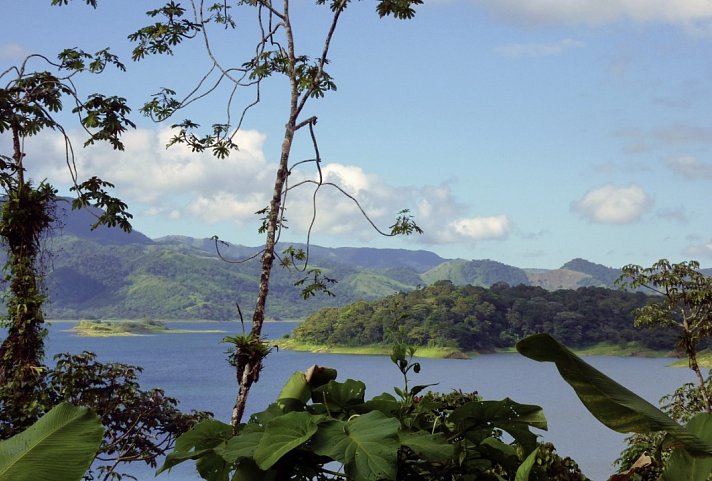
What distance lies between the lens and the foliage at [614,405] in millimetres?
595

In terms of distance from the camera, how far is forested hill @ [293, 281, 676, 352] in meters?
44.7

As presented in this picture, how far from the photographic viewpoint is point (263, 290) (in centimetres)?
591

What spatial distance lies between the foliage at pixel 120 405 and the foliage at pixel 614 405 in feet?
23.8

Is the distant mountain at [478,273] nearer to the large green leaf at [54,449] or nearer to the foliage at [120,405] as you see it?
the foliage at [120,405]

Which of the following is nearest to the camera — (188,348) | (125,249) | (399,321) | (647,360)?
(399,321)

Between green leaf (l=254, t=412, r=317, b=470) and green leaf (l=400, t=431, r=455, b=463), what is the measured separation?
0.28ft

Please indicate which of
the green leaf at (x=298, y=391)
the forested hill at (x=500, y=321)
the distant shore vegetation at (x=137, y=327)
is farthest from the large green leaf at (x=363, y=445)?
the distant shore vegetation at (x=137, y=327)

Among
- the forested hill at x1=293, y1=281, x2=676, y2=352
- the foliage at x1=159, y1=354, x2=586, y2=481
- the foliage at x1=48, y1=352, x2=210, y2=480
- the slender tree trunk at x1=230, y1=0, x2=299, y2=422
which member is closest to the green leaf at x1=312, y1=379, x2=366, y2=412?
the foliage at x1=159, y1=354, x2=586, y2=481

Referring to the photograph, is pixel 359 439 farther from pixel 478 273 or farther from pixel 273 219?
pixel 478 273

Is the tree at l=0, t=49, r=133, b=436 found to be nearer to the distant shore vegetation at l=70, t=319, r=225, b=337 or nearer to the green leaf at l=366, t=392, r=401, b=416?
the green leaf at l=366, t=392, r=401, b=416

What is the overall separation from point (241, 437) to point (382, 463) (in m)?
0.15

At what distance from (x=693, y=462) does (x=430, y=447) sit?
0.21 m

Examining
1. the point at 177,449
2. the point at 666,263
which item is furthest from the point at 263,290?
the point at 666,263

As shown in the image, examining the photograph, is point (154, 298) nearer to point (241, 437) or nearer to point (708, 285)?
point (708, 285)
